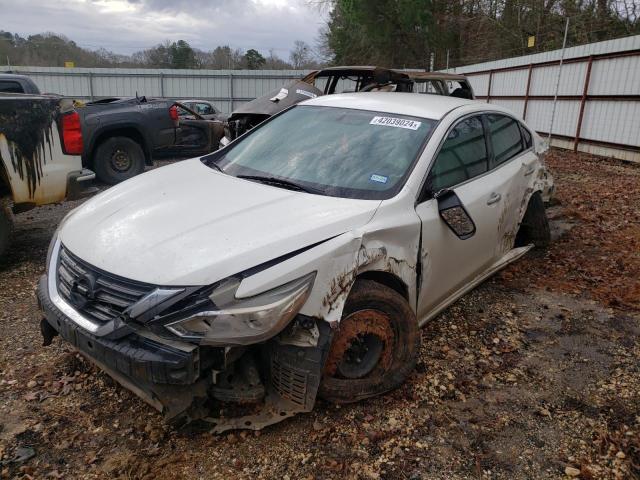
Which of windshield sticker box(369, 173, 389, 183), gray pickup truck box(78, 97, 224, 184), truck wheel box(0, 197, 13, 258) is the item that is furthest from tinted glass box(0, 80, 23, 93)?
windshield sticker box(369, 173, 389, 183)

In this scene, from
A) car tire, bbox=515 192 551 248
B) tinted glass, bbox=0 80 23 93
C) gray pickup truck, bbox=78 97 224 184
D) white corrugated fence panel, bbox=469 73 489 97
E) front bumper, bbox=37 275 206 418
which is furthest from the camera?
white corrugated fence panel, bbox=469 73 489 97

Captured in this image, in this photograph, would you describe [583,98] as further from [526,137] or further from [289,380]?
[289,380]

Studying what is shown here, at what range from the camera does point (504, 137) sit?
4125mm

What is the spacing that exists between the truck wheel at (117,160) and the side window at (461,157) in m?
6.07

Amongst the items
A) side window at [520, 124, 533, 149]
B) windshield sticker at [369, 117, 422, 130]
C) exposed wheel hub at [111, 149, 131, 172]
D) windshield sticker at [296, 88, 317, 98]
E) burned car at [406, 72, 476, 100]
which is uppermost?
burned car at [406, 72, 476, 100]

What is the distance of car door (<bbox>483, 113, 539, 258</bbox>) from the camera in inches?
151

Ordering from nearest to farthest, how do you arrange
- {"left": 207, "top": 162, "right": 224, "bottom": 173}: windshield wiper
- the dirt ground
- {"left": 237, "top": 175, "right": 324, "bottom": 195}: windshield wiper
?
the dirt ground → {"left": 237, "top": 175, "right": 324, "bottom": 195}: windshield wiper → {"left": 207, "top": 162, "right": 224, "bottom": 173}: windshield wiper

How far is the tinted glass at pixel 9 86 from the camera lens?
22.6 ft

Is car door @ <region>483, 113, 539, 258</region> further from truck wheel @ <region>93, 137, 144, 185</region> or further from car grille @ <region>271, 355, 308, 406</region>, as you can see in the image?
truck wheel @ <region>93, 137, 144, 185</region>

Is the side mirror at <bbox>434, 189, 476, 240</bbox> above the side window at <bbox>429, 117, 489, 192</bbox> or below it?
below

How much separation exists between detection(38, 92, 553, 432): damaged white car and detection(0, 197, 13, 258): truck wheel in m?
1.98

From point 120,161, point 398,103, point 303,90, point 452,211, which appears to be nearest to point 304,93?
point 303,90

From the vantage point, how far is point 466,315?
378 centimetres

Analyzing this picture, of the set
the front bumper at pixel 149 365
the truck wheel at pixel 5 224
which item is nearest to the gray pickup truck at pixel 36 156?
the truck wheel at pixel 5 224
